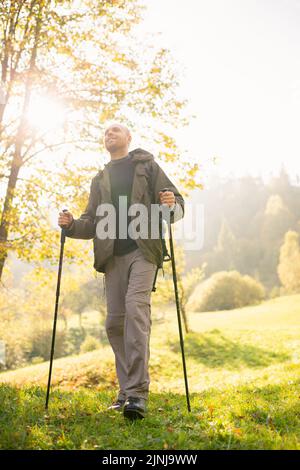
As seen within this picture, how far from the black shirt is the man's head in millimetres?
135

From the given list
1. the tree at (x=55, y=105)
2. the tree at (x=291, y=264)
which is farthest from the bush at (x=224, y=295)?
the tree at (x=55, y=105)

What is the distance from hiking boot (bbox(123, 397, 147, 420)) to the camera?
3848 mm

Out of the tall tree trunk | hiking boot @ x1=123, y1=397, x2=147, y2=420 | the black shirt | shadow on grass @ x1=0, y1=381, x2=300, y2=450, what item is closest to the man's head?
the black shirt

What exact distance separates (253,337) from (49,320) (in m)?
21.2

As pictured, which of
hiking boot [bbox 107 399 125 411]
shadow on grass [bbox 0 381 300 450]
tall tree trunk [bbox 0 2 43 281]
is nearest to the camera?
shadow on grass [bbox 0 381 300 450]

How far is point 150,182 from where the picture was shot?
481 centimetres

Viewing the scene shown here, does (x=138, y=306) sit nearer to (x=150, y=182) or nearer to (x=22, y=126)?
(x=150, y=182)

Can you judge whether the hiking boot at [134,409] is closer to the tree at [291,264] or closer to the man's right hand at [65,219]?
the man's right hand at [65,219]

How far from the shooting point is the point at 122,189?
4812mm

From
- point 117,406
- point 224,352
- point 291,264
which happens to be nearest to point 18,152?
point 117,406

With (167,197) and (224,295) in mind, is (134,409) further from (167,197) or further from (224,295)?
(224,295)

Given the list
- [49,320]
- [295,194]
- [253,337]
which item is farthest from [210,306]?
[295,194]

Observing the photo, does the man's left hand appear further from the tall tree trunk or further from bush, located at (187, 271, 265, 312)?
bush, located at (187, 271, 265, 312)

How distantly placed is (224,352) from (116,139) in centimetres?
1648
